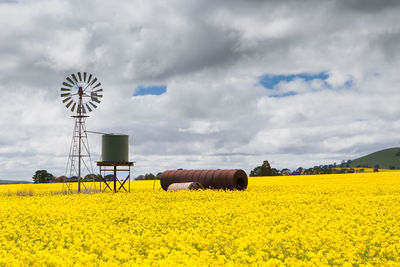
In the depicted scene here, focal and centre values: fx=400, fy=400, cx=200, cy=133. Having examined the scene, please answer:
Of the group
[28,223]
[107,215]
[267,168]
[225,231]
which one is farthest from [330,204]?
[267,168]

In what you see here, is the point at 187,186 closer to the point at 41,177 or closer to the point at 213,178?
the point at 213,178

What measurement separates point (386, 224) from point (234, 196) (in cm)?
1238

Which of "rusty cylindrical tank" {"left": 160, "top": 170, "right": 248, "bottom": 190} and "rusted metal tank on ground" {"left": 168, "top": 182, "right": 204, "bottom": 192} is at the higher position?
"rusty cylindrical tank" {"left": 160, "top": 170, "right": 248, "bottom": 190}

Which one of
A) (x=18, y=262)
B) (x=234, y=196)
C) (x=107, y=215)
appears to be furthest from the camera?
(x=234, y=196)

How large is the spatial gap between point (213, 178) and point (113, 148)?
9.59 m

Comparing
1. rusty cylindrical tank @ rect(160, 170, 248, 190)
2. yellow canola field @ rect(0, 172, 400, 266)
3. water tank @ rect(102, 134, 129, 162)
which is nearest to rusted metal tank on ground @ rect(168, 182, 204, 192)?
rusty cylindrical tank @ rect(160, 170, 248, 190)

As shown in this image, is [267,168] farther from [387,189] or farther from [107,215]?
[107,215]

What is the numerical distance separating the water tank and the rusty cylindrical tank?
4434 millimetres

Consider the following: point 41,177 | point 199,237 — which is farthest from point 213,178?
point 41,177

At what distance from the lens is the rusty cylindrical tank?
33.2 m

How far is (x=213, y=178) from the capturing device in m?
33.7

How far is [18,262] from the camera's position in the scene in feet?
31.0

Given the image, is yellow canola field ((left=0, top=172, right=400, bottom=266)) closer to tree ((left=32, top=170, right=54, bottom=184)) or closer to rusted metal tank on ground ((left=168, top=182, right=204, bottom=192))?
rusted metal tank on ground ((left=168, top=182, right=204, bottom=192))

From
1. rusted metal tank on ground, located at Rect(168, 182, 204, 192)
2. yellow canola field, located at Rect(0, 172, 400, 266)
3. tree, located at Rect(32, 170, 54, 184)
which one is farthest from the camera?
tree, located at Rect(32, 170, 54, 184)
